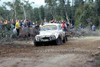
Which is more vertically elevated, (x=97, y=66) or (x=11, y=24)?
(x=11, y=24)

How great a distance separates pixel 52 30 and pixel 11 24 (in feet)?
14.9

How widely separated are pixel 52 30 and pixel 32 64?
737 centimetres

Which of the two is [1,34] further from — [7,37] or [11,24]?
[11,24]

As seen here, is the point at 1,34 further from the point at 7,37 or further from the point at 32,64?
the point at 32,64

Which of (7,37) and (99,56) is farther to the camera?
(7,37)

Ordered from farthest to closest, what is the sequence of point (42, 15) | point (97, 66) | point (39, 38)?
point (42, 15) → point (39, 38) → point (97, 66)

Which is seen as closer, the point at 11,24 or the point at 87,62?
the point at 87,62

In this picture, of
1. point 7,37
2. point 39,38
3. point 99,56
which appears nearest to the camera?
point 99,56

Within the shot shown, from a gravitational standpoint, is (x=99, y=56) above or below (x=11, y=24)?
below

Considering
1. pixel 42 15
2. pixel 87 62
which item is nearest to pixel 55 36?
pixel 87 62

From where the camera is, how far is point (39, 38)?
522 inches

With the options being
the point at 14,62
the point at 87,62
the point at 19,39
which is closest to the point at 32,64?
the point at 14,62

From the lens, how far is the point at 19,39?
17.0 metres

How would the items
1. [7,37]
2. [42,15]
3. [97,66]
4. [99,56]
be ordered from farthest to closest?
1. [42,15]
2. [7,37]
3. [99,56]
4. [97,66]
